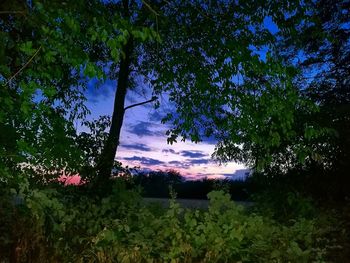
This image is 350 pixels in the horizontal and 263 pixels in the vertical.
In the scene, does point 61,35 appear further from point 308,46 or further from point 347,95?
point 308,46

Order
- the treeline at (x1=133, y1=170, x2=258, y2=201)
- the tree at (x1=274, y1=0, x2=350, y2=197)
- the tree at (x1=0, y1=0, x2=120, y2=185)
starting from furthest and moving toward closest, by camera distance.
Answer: the treeline at (x1=133, y1=170, x2=258, y2=201) < the tree at (x1=274, y1=0, x2=350, y2=197) < the tree at (x1=0, y1=0, x2=120, y2=185)

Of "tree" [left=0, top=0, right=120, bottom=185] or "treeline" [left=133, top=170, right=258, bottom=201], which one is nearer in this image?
"tree" [left=0, top=0, right=120, bottom=185]

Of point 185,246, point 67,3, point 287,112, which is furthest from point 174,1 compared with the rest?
point 185,246

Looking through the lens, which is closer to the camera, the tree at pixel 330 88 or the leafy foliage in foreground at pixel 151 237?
the leafy foliage in foreground at pixel 151 237

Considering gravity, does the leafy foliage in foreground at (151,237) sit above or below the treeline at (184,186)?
below

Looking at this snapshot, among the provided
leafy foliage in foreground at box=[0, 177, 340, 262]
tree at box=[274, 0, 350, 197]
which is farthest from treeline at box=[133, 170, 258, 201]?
leafy foliage in foreground at box=[0, 177, 340, 262]

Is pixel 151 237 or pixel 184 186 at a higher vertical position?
pixel 184 186

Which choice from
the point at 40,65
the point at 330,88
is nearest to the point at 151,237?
the point at 40,65

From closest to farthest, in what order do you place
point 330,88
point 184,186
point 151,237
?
point 151,237
point 330,88
point 184,186

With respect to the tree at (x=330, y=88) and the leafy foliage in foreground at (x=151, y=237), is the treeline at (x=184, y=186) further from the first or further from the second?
the leafy foliage in foreground at (x=151, y=237)

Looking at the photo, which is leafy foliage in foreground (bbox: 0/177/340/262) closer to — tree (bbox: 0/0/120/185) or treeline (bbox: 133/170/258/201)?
tree (bbox: 0/0/120/185)

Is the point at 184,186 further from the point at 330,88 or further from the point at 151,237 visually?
the point at 151,237

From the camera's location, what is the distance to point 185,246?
255 inches

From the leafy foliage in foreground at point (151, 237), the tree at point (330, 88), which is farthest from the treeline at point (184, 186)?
the leafy foliage in foreground at point (151, 237)
